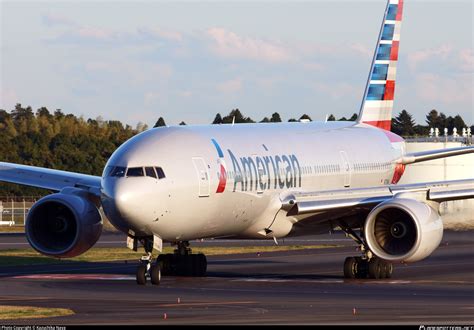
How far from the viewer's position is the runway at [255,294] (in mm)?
26641

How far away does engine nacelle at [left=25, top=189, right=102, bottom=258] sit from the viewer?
37.9m

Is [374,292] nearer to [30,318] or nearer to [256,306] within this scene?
[256,306]

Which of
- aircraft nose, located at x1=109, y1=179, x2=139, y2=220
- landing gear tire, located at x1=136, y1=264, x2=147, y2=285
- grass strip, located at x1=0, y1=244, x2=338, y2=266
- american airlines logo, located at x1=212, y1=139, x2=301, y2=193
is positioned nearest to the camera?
aircraft nose, located at x1=109, y1=179, x2=139, y2=220

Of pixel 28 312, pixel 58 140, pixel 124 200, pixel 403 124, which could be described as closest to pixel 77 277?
pixel 124 200

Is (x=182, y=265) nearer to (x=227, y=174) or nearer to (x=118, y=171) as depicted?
(x=227, y=174)

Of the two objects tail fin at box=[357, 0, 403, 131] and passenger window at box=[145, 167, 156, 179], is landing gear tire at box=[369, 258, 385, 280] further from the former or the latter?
tail fin at box=[357, 0, 403, 131]

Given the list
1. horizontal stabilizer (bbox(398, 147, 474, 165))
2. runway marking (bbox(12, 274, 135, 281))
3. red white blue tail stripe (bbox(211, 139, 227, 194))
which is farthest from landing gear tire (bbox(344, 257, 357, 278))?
horizontal stabilizer (bbox(398, 147, 474, 165))

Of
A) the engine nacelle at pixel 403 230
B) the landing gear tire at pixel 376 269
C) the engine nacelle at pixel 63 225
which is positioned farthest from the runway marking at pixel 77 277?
the engine nacelle at pixel 403 230

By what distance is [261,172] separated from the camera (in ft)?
129

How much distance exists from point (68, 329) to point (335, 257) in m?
26.3

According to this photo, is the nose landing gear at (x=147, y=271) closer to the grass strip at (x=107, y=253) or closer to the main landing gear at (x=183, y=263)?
the main landing gear at (x=183, y=263)

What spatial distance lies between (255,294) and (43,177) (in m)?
12.1

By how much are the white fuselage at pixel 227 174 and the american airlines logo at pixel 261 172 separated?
0.03m

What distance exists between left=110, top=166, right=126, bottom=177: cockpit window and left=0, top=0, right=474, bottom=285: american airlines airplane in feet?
0.08
